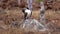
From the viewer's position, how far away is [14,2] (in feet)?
48.5

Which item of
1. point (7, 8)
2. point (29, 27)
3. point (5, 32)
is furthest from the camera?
point (7, 8)

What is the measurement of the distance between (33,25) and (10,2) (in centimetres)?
741

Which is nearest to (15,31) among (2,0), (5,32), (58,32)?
(5,32)

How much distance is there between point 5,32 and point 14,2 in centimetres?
784

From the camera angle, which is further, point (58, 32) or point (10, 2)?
point (10, 2)

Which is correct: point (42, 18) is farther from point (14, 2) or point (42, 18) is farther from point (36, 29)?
point (14, 2)

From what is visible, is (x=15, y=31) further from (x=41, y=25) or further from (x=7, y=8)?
(x=7, y=8)

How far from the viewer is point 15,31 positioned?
7.20 m

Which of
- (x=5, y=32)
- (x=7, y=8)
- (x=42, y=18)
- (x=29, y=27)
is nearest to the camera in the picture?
(x=5, y=32)

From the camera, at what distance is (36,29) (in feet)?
24.5

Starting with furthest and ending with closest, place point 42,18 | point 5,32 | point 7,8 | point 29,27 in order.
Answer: point 7,8 → point 42,18 → point 29,27 → point 5,32

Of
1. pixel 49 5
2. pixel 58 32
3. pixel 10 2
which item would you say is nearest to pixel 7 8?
pixel 10 2

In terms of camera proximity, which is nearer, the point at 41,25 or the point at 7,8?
the point at 41,25

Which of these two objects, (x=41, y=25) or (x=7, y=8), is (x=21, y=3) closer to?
(x=7, y=8)
